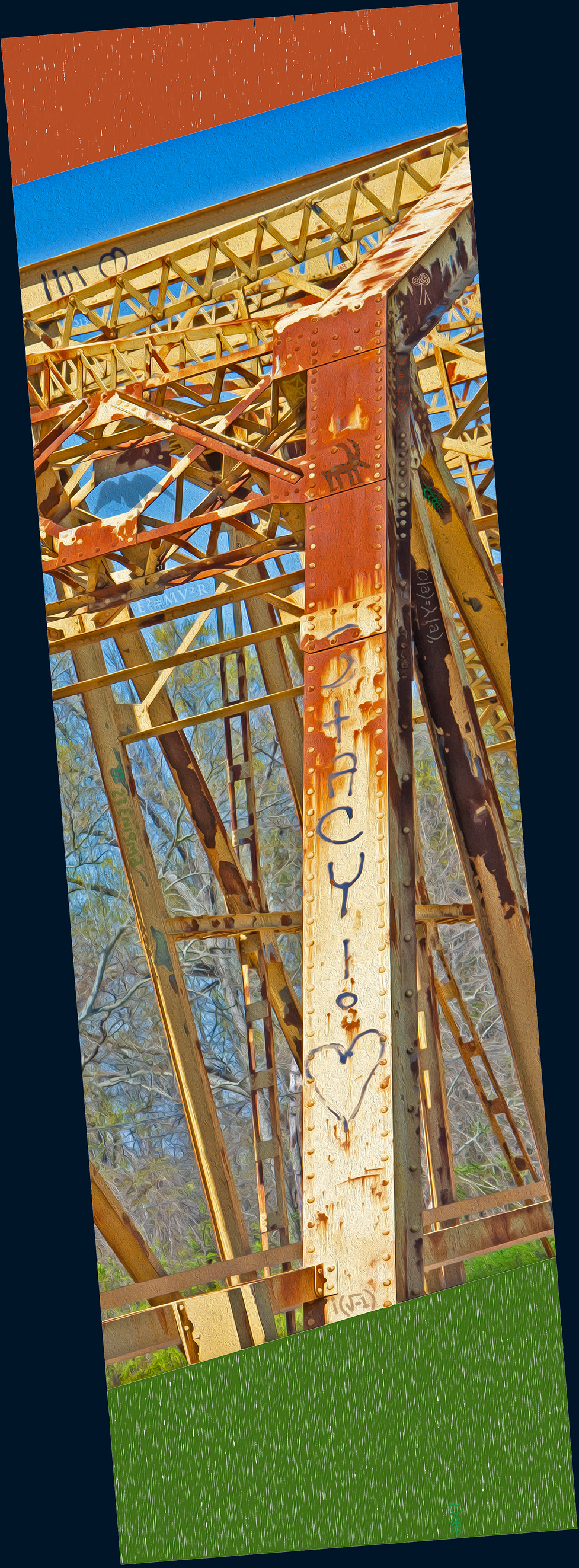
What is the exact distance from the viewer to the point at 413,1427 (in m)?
6.89

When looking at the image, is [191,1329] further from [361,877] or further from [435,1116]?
[435,1116]

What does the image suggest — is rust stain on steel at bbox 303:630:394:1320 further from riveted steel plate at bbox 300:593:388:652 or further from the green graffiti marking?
the green graffiti marking

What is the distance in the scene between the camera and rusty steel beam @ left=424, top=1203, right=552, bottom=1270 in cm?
776

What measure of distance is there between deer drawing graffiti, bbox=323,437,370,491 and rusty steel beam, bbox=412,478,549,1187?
1.98 feet

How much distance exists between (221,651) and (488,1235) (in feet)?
11.1

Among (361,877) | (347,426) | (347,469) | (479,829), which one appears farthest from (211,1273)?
(347,426)

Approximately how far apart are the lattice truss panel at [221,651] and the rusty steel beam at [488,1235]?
0.04ft

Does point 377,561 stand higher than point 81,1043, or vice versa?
point 377,561

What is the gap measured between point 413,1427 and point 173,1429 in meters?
1.06

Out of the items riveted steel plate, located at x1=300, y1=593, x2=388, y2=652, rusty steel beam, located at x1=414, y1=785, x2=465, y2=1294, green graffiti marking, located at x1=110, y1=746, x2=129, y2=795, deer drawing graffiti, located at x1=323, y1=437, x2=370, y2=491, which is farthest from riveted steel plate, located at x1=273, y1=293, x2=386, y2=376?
rusty steel beam, located at x1=414, y1=785, x2=465, y2=1294

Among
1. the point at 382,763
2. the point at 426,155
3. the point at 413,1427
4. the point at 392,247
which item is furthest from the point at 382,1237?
the point at 426,155

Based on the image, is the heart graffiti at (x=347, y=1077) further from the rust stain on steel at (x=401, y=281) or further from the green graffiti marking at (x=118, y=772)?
the green graffiti marking at (x=118, y=772)

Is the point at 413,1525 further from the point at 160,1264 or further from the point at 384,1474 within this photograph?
the point at 160,1264

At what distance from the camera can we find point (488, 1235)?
26.8ft
